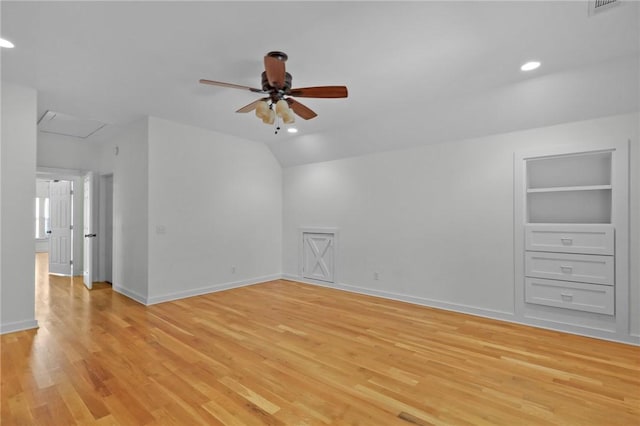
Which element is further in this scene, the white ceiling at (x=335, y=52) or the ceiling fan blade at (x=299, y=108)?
the ceiling fan blade at (x=299, y=108)

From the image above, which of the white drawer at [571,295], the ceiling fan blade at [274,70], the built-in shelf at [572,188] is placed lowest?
the white drawer at [571,295]

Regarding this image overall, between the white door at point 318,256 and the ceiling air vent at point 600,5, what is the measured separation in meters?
4.46

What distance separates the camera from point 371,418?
198 cm

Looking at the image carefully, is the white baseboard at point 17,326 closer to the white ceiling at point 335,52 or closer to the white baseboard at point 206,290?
the white baseboard at point 206,290

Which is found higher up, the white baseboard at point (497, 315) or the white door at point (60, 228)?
the white door at point (60, 228)

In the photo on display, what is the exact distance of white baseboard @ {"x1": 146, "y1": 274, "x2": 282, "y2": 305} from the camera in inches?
183

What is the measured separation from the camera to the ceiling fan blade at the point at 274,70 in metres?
2.40

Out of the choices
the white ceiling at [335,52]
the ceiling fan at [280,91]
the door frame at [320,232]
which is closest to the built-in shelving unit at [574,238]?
the white ceiling at [335,52]

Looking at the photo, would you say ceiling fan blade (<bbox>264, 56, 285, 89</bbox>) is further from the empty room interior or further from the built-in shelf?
the built-in shelf

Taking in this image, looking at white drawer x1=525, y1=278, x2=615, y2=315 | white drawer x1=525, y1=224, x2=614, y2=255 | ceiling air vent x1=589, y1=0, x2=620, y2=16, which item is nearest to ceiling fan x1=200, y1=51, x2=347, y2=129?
ceiling air vent x1=589, y1=0, x2=620, y2=16

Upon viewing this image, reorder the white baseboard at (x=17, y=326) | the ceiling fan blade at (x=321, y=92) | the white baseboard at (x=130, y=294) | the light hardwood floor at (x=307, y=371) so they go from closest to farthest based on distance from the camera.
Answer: the light hardwood floor at (x=307, y=371)
the ceiling fan blade at (x=321, y=92)
the white baseboard at (x=17, y=326)
the white baseboard at (x=130, y=294)

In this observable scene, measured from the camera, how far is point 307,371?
2.61m

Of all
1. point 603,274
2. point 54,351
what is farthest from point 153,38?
point 603,274

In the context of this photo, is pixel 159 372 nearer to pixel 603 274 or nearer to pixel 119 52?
pixel 119 52
